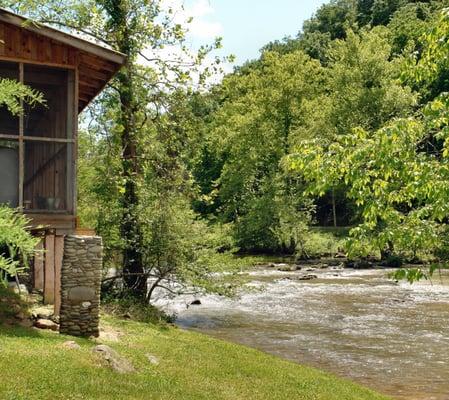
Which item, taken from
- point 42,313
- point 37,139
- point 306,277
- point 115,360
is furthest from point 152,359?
point 306,277

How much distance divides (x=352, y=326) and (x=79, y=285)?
10.8 meters

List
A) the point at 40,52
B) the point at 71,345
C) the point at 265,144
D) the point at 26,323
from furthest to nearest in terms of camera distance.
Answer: the point at 265,144 < the point at 40,52 < the point at 26,323 < the point at 71,345

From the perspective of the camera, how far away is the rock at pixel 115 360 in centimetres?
1046

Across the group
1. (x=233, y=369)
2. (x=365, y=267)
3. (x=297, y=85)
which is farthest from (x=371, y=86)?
(x=233, y=369)

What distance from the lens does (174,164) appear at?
67.0 ft

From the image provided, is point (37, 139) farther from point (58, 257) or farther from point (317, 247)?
point (317, 247)

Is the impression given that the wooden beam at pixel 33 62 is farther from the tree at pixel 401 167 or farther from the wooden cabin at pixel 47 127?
the tree at pixel 401 167

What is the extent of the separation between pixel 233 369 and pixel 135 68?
39.8ft

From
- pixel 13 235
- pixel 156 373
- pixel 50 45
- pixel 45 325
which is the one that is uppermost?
pixel 50 45

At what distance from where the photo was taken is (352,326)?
20266 mm

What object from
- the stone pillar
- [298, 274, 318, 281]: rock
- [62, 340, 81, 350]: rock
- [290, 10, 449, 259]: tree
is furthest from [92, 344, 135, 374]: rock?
[298, 274, 318, 281]: rock

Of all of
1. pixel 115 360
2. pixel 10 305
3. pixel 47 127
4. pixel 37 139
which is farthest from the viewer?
pixel 47 127

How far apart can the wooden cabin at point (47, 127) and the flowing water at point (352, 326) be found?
742cm

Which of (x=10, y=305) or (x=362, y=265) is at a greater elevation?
(x=10, y=305)
